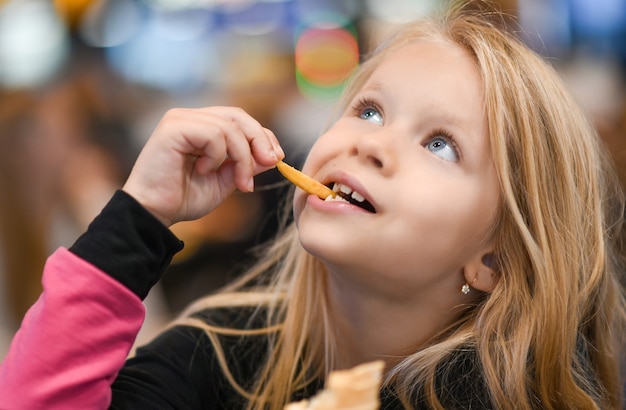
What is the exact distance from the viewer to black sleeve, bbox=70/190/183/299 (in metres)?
0.92

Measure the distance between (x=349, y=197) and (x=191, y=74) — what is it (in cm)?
292

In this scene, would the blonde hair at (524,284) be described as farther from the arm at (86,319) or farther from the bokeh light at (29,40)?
the bokeh light at (29,40)

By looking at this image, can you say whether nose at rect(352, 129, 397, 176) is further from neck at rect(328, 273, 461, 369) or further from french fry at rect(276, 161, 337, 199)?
neck at rect(328, 273, 461, 369)

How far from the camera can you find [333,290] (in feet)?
3.92

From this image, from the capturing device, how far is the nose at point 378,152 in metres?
A: 1.02

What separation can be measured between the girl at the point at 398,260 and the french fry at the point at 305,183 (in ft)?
0.04

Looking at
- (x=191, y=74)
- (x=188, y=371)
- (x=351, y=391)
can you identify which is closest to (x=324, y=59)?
(x=191, y=74)

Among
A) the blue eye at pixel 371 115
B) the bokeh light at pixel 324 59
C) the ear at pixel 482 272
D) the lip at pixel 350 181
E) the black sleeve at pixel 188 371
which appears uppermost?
the blue eye at pixel 371 115

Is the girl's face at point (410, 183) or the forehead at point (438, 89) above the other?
the forehead at point (438, 89)

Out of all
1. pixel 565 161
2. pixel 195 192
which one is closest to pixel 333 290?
pixel 195 192

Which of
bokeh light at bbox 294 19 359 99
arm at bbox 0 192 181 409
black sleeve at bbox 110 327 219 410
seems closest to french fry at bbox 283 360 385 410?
arm at bbox 0 192 181 409

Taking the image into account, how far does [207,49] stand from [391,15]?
2.94 feet

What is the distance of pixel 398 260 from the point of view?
1034 mm

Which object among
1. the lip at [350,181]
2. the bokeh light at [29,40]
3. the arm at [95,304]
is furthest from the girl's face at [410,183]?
the bokeh light at [29,40]
